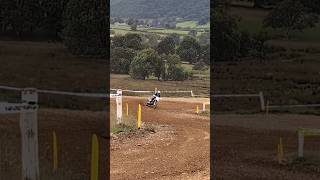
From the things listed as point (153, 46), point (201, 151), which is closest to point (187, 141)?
point (201, 151)

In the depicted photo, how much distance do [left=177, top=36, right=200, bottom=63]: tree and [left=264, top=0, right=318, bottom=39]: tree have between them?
27389 millimetres

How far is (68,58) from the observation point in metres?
30.1

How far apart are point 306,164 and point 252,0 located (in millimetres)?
28001

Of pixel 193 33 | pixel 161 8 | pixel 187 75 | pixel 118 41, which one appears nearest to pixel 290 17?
pixel 187 75

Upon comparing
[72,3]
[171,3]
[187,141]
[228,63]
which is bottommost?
[187,141]

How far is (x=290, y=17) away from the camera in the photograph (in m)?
35.0

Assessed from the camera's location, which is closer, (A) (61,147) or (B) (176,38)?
(A) (61,147)

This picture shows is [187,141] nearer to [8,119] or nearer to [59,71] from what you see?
[8,119]

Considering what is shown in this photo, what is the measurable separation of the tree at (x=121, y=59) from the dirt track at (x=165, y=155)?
37.6 meters

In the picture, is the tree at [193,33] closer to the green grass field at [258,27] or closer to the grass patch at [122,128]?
the green grass field at [258,27]

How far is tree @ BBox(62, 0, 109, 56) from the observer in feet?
100

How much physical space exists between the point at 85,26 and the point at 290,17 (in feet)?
51.8

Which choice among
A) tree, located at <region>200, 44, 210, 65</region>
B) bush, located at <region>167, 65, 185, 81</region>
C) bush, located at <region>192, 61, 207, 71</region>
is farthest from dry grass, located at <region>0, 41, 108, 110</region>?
tree, located at <region>200, 44, 210, 65</region>

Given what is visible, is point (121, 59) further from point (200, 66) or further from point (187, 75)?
point (200, 66)
